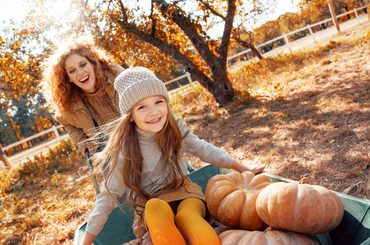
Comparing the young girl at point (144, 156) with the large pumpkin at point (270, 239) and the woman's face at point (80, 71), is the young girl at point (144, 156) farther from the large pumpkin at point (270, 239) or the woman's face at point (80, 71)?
the woman's face at point (80, 71)

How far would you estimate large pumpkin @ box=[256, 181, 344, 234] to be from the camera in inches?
43.4

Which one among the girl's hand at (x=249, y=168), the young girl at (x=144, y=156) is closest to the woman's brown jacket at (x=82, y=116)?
the young girl at (x=144, y=156)

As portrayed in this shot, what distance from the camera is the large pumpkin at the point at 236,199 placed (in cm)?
138

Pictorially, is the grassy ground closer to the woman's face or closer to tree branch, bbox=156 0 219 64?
tree branch, bbox=156 0 219 64

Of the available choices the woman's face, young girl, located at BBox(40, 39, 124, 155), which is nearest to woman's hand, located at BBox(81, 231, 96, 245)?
young girl, located at BBox(40, 39, 124, 155)

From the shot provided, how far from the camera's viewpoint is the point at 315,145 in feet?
9.48

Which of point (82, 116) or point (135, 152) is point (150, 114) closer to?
point (135, 152)

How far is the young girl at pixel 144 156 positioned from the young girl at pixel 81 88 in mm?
751

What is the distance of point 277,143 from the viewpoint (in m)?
3.34

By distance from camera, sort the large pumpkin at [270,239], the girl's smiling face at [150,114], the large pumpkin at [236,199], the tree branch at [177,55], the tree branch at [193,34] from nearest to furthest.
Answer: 1. the large pumpkin at [270,239]
2. the large pumpkin at [236,199]
3. the girl's smiling face at [150,114]
4. the tree branch at [193,34]
5. the tree branch at [177,55]

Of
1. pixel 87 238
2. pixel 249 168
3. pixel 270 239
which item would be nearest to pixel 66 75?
pixel 87 238

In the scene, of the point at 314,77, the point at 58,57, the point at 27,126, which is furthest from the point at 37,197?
the point at 27,126

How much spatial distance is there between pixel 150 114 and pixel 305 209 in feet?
3.29

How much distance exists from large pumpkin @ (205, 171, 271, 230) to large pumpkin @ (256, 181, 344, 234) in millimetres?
193
